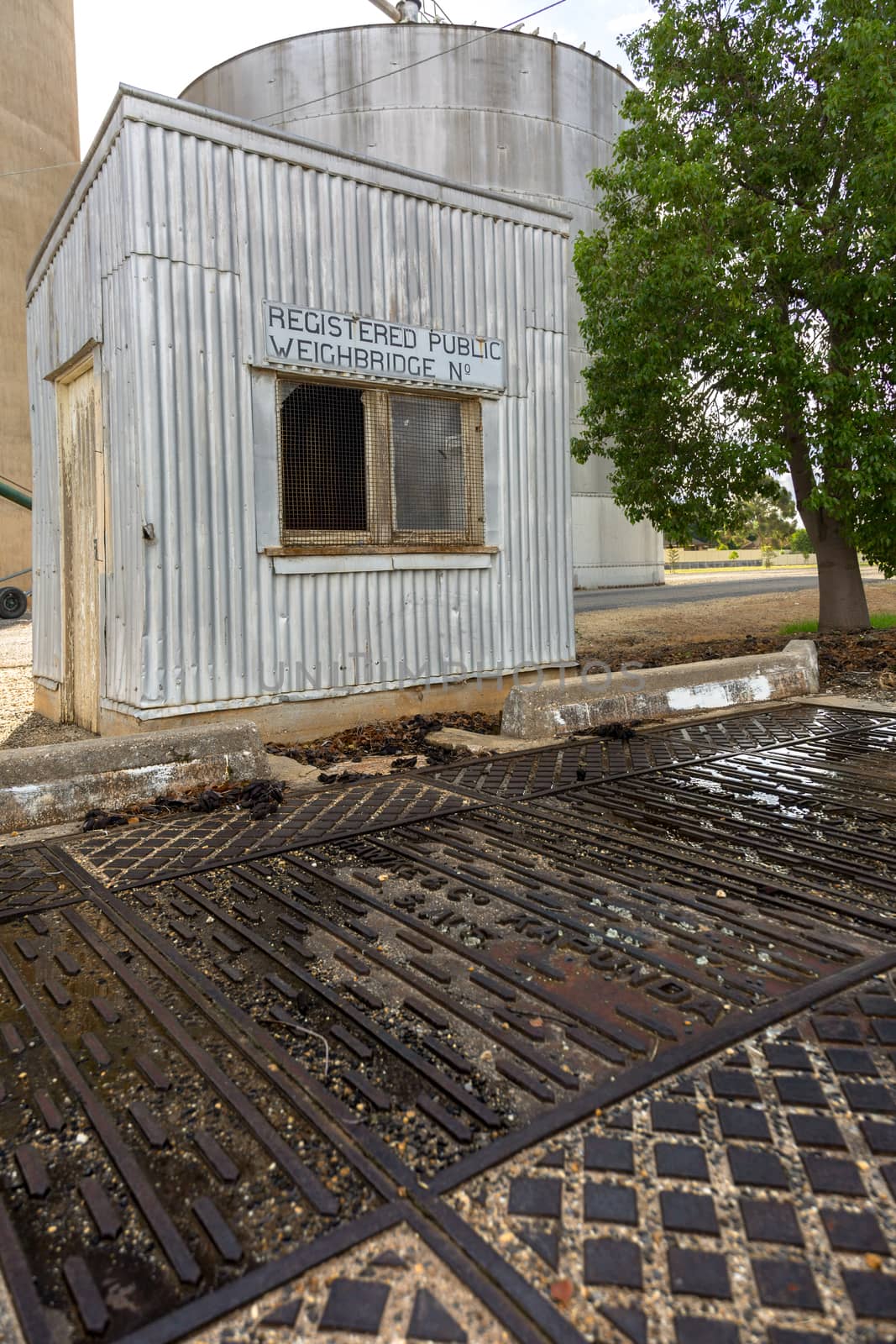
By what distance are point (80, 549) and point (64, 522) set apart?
0.49 m

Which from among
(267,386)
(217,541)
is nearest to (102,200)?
(267,386)

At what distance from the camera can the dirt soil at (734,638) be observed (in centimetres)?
972

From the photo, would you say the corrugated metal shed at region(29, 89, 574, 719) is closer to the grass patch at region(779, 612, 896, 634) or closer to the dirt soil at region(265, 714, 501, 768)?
the dirt soil at region(265, 714, 501, 768)

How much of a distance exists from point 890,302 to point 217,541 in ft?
27.2

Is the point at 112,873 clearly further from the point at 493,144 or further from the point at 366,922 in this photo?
the point at 493,144

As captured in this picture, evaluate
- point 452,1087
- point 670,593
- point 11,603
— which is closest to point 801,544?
point 670,593

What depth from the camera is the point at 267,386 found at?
22.4 feet

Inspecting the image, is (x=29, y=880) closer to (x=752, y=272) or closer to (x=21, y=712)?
(x=21, y=712)

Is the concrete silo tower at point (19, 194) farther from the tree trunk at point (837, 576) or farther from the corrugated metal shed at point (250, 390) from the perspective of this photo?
the tree trunk at point (837, 576)

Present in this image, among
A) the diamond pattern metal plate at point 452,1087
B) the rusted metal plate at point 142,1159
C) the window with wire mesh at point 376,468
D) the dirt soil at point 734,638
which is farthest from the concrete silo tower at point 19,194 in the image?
the rusted metal plate at point 142,1159

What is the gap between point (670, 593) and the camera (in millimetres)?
24531

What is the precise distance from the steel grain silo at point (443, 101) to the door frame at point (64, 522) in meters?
17.1

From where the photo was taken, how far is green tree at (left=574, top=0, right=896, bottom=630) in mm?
10320

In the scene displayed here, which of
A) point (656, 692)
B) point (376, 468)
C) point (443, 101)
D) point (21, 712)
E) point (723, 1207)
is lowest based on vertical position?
point (723, 1207)
